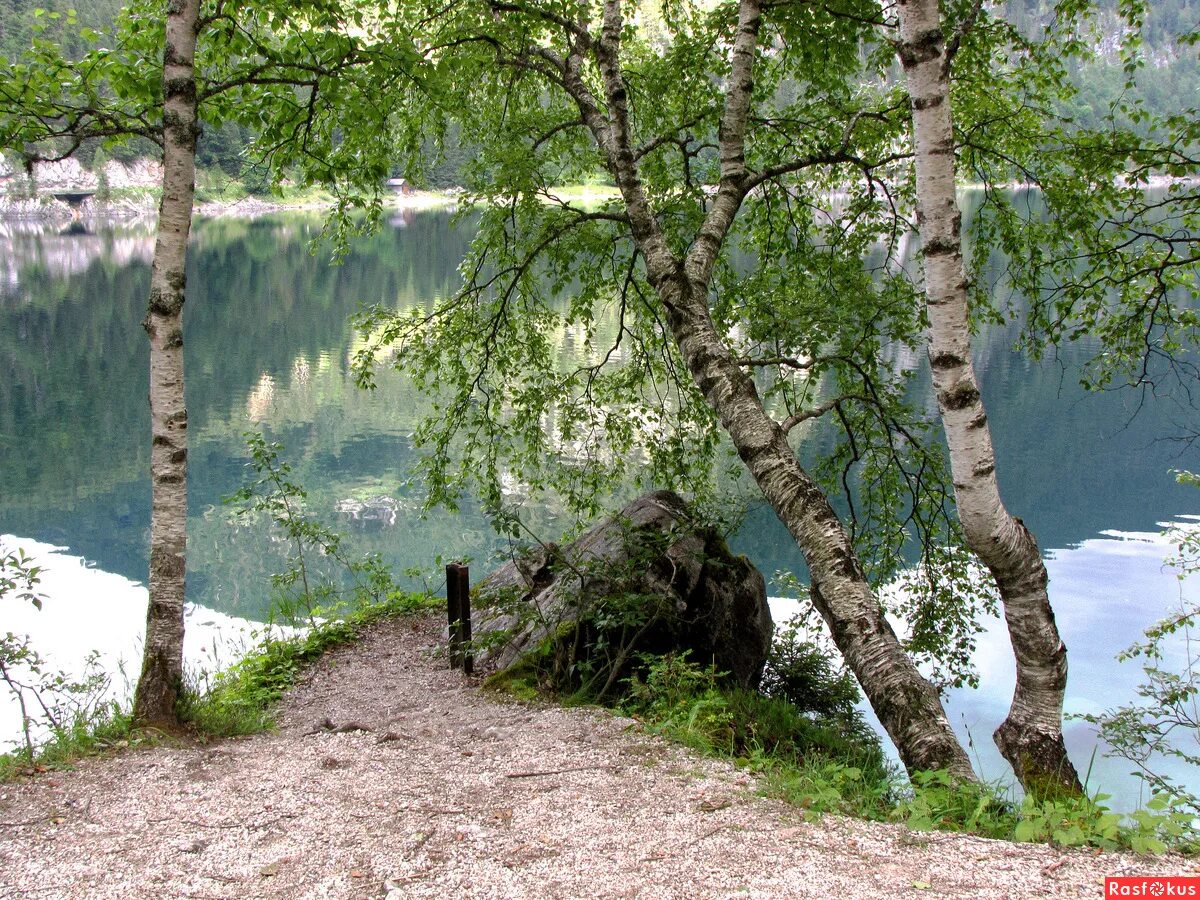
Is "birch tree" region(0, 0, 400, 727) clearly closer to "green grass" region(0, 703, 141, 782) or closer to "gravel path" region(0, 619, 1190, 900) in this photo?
Answer: "green grass" region(0, 703, 141, 782)

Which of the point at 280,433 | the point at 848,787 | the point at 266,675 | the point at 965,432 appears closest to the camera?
the point at 848,787

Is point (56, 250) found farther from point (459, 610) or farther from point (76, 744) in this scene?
point (76, 744)

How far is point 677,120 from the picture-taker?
35.7 feet

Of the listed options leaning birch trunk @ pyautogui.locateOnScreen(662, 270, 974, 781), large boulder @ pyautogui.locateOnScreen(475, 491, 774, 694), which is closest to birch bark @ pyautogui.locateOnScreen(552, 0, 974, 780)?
leaning birch trunk @ pyautogui.locateOnScreen(662, 270, 974, 781)

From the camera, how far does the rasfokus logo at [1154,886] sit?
143 inches

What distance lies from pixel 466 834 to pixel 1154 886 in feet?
9.89

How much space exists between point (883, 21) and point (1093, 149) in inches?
85.8

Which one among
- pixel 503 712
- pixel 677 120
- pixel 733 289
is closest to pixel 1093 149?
pixel 733 289

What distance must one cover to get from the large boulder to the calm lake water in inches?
118

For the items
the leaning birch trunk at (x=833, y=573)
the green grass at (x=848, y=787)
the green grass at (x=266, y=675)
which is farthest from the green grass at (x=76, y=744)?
the leaning birch trunk at (x=833, y=573)

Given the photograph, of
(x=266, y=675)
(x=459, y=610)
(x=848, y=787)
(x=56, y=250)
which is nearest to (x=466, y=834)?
(x=848, y=787)

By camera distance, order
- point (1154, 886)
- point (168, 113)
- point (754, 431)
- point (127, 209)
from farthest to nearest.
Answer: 1. point (127, 209)
2. point (754, 431)
3. point (168, 113)
4. point (1154, 886)

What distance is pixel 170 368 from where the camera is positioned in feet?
20.4

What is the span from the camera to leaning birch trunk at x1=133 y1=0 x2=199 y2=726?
6.13 meters
